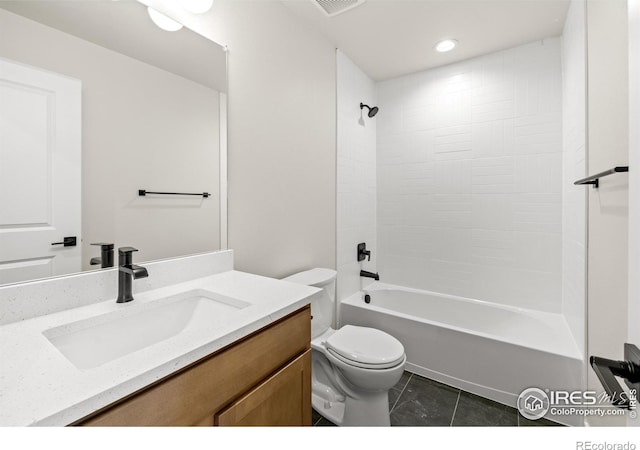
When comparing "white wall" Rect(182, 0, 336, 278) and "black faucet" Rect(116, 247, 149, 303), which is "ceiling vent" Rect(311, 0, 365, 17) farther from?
"black faucet" Rect(116, 247, 149, 303)

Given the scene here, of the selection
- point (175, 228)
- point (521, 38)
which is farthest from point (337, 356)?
point (521, 38)

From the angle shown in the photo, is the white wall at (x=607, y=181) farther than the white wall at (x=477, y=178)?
No

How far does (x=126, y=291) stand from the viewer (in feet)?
3.14

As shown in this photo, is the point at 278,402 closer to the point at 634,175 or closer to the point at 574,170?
the point at 634,175

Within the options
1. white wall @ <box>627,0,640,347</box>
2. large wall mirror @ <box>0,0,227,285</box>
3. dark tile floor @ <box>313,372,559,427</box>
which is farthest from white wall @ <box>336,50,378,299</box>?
white wall @ <box>627,0,640,347</box>

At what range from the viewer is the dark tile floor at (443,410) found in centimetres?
158

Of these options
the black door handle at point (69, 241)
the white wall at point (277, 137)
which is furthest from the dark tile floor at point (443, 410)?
the black door handle at point (69, 241)

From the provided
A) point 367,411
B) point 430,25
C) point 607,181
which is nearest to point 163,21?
point 430,25

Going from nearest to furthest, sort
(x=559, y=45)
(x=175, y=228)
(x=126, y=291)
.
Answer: (x=126, y=291) < (x=175, y=228) < (x=559, y=45)

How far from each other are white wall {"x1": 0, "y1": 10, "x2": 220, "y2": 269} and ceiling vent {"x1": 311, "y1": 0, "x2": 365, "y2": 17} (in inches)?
38.3

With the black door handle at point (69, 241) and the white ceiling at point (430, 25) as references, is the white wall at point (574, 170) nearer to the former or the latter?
the white ceiling at point (430, 25)

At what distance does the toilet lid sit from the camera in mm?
1414

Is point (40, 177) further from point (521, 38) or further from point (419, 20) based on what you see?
point (521, 38)
